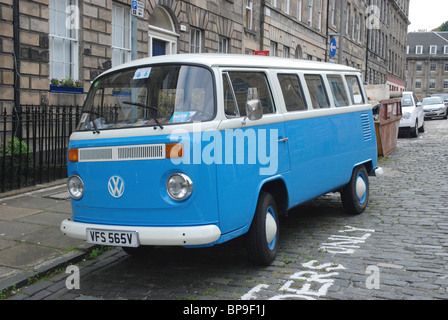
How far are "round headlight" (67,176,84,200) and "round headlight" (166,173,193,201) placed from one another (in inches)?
40.9

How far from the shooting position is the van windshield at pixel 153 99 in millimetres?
4719

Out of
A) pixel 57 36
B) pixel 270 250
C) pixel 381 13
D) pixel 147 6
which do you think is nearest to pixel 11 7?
pixel 57 36

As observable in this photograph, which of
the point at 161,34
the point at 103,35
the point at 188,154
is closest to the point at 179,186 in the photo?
the point at 188,154

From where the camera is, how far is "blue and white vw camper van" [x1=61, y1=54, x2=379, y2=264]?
4445 mm

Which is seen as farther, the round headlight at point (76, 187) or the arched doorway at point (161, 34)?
the arched doorway at point (161, 34)

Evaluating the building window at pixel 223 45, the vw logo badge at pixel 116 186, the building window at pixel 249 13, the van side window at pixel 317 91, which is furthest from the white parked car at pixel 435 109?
the vw logo badge at pixel 116 186

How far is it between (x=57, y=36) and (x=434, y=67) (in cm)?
10520

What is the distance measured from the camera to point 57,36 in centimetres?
1176

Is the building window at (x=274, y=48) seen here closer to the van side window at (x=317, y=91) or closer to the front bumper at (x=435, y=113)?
the front bumper at (x=435, y=113)

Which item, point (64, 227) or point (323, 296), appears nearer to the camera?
point (323, 296)

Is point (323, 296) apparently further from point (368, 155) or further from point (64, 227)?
point (368, 155)

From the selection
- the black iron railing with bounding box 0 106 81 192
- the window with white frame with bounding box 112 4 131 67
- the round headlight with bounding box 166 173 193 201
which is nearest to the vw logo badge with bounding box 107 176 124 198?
the round headlight with bounding box 166 173 193 201

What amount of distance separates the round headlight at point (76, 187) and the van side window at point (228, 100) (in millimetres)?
1604

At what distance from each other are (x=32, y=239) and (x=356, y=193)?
15.3 feet
